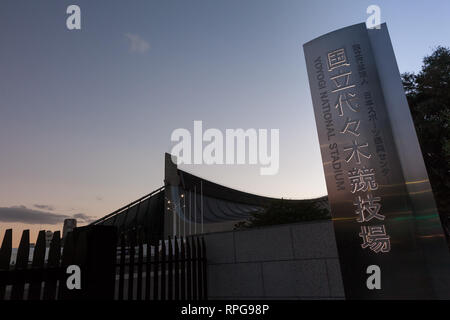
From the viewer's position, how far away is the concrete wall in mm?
5215

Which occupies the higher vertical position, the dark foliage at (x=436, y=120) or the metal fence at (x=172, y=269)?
the dark foliage at (x=436, y=120)

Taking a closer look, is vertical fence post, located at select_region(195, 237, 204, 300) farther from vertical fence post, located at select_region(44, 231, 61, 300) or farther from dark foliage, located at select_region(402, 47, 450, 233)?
dark foliage, located at select_region(402, 47, 450, 233)

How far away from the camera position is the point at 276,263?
5645 millimetres

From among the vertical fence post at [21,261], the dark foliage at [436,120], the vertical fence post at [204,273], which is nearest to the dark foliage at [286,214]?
the dark foliage at [436,120]

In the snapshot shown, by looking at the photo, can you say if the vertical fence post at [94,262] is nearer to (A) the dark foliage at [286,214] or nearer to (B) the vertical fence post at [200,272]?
(B) the vertical fence post at [200,272]

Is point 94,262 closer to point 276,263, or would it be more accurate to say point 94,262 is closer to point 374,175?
point 276,263

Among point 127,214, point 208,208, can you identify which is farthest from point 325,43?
point 208,208

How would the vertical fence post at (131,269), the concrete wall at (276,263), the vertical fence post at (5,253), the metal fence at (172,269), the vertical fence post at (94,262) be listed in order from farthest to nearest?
the concrete wall at (276,263) → the metal fence at (172,269) → the vertical fence post at (131,269) → the vertical fence post at (94,262) → the vertical fence post at (5,253)

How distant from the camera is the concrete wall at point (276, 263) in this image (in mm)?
5215

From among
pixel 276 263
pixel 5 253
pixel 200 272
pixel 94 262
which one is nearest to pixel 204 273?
pixel 200 272

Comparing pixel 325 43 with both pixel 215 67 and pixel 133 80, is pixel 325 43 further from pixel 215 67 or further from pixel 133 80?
pixel 133 80

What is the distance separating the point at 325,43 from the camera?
5195 mm
